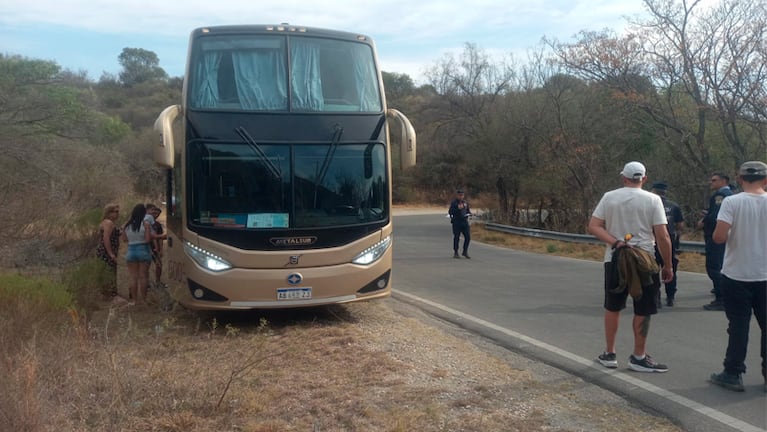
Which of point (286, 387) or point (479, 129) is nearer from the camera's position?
point (286, 387)

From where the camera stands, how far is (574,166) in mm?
26953

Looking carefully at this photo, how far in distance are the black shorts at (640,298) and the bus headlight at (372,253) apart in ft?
9.86

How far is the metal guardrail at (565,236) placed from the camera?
1588cm

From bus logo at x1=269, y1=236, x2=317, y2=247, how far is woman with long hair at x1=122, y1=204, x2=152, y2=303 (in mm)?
3346

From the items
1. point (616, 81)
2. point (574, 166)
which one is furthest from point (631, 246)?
point (574, 166)

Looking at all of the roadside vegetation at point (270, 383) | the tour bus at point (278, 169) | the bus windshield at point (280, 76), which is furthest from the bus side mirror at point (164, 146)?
the roadside vegetation at point (270, 383)

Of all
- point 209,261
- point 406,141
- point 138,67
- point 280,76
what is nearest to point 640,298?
point 406,141

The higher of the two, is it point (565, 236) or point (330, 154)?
point (330, 154)

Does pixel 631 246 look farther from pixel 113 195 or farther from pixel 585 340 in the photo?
pixel 113 195

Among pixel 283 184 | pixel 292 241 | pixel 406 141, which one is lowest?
pixel 292 241

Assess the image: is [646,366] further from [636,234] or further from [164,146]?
[164,146]

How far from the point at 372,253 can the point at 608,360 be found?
3.15 metres

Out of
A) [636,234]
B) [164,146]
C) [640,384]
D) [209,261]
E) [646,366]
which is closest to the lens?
[640,384]

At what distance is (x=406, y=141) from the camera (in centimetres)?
886
